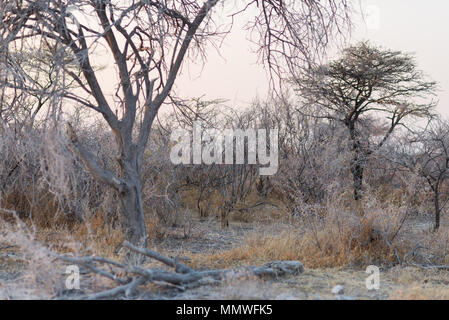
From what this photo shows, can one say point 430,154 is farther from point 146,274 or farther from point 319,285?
point 146,274

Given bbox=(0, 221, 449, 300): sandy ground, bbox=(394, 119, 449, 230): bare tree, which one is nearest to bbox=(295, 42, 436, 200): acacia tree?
bbox=(394, 119, 449, 230): bare tree

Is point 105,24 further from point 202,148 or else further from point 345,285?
point 202,148

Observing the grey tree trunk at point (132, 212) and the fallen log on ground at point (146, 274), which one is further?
the grey tree trunk at point (132, 212)

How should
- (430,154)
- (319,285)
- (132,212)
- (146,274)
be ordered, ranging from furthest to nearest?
(430,154)
(132,212)
(319,285)
(146,274)

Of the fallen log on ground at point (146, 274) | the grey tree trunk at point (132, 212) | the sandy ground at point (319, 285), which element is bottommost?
the sandy ground at point (319, 285)

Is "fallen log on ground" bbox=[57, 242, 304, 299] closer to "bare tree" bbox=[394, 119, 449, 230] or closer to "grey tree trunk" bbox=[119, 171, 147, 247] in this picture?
"grey tree trunk" bbox=[119, 171, 147, 247]

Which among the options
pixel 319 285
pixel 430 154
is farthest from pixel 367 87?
pixel 319 285

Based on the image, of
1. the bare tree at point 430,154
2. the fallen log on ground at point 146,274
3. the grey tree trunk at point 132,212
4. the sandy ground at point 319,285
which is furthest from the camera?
the bare tree at point 430,154

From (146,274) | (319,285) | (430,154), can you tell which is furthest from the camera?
(430,154)

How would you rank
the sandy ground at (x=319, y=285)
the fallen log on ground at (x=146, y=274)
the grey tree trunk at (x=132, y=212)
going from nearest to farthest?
the fallen log on ground at (x=146, y=274) < the sandy ground at (x=319, y=285) < the grey tree trunk at (x=132, y=212)

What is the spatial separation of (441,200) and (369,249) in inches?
246

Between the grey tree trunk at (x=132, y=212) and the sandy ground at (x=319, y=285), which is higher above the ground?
the grey tree trunk at (x=132, y=212)

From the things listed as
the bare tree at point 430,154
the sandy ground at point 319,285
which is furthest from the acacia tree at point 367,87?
the sandy ground at point 319,285

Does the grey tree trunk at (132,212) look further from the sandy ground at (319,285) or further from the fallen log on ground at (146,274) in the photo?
the fallen log on ground at (146,274)
